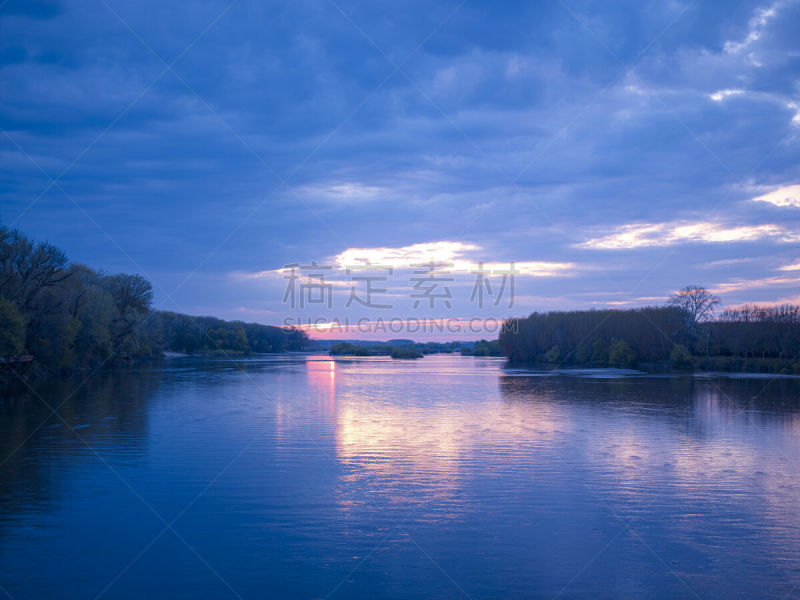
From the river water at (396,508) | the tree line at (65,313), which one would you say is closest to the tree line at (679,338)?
the river water at (396,508)

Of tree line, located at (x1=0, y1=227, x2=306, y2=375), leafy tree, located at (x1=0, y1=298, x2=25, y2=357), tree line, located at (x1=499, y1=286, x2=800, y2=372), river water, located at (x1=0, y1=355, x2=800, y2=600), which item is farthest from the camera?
tree line, located at (x1=499, y1=286, x2=800, y2=372)

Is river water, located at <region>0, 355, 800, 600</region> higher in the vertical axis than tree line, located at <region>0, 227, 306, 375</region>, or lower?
lower

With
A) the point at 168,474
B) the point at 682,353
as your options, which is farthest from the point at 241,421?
the point at 682,353

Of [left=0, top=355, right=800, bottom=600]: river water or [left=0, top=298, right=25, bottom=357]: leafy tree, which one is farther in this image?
[left=0, top=298, right=25, bottom=357]: leafy tree

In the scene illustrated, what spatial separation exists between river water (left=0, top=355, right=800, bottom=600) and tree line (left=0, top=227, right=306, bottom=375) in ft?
69.0

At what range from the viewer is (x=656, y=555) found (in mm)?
7000

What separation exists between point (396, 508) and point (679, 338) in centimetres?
6316

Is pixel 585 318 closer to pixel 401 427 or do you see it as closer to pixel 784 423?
pixel 784 423

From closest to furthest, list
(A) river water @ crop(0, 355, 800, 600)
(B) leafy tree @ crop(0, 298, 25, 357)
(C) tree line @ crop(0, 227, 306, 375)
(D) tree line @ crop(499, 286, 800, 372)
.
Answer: (A) river water @ crop(0, 355, 800, 600) → (B) leafy tree @ crop(0, 298, 25, 357) → (C) tree line @ crop(0, 227, 306, 375) → (D) tree line @ crop(499, 286, 800, 372)

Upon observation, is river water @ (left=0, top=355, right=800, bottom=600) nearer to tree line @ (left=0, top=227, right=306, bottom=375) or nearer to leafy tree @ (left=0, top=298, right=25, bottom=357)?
leafy tree @ (left=0, top=298, right=25, bottom=357)

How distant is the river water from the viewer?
20.6 ft

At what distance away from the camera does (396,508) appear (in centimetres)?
866

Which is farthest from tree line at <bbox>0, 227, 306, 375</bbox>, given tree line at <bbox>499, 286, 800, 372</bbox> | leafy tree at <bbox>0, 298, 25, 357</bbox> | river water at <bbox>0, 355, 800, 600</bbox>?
tree line at <bbox>499, 286, 800, 372</bbox>

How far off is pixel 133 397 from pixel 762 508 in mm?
23014
